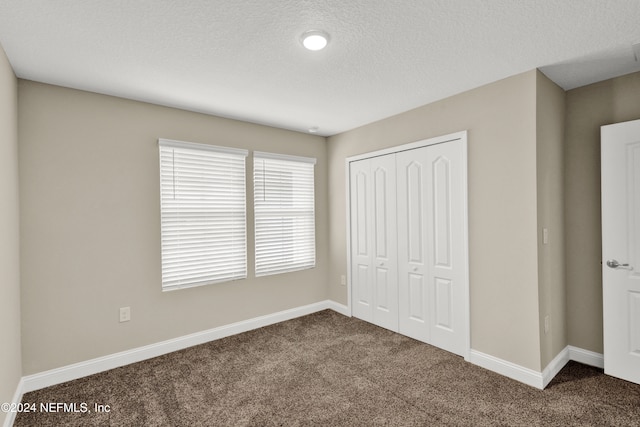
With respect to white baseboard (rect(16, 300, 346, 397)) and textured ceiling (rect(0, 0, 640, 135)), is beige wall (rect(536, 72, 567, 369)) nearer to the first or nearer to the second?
textured ceiling (rect(0, 0, 640, 135))

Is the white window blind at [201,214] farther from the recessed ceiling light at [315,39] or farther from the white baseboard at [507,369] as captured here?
the white baseboard at [507,369]

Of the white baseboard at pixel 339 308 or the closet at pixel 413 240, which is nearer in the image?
the closet at pixel 413 240

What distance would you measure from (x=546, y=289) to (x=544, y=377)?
68cm

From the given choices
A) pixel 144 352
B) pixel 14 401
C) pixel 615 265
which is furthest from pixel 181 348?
pixel 615 265

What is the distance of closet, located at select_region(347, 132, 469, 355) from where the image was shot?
305cm

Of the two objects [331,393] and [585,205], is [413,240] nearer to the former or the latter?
[585,205]

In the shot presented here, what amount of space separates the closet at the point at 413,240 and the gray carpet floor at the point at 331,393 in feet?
1.25

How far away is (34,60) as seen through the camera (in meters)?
2.26

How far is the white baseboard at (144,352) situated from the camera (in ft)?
8.47

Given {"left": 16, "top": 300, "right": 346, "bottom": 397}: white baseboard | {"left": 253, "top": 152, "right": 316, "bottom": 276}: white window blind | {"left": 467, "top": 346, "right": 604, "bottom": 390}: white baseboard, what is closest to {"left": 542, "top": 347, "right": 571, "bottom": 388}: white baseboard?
{"left": 467, "top": 346, "right": 604, "bottom": 390}: white baseboard

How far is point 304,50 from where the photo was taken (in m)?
2.19

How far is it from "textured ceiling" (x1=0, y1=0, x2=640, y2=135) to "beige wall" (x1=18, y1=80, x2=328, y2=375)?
28 cm

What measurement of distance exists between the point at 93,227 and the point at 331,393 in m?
2.48

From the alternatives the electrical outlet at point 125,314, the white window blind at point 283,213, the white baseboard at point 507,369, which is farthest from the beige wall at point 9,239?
the white baseboard at point 507,369
